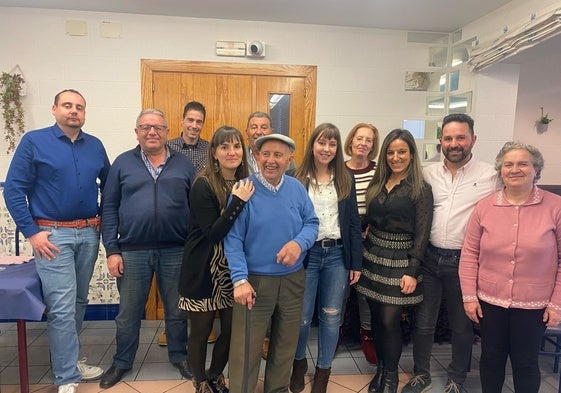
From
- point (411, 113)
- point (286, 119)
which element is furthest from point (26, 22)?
point (411, 113)

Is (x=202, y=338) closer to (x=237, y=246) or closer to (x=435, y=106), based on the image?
(x=237, y=246)

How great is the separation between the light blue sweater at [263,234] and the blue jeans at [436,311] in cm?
77

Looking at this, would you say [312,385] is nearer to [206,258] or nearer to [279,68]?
[206,258]

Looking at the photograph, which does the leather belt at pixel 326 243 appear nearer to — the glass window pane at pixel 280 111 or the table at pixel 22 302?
the table at pixel 22 302

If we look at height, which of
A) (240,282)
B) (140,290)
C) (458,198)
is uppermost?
(458,198)

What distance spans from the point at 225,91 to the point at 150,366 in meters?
2.20

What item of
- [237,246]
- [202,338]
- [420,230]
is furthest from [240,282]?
[420,230]

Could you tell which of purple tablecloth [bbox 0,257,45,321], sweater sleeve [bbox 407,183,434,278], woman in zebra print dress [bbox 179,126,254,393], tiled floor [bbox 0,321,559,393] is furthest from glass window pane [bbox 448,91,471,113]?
purple tablecloth [bbox 0,257,45,321]

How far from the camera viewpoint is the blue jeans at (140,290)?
2.15m

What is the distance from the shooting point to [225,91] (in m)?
3.29

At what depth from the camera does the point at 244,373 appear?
5.72ft

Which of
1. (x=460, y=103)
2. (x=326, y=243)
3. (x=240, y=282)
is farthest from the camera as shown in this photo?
(x=460, y=103)

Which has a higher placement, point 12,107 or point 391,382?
point 12,107

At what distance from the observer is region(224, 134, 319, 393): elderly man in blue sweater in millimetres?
1673
